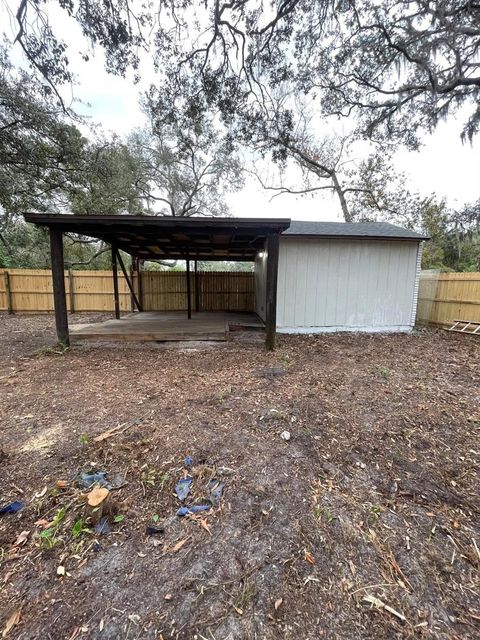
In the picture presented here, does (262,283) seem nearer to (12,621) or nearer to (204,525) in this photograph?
(204,525)

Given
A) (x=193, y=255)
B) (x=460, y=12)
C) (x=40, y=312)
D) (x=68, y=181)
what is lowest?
(x=40, y=312)

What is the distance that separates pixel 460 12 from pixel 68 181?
10.4 metres

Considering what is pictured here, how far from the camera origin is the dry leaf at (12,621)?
1.15 metres

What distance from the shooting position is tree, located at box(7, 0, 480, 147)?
191 inches

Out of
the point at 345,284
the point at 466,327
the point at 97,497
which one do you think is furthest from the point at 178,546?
the point at 466,327

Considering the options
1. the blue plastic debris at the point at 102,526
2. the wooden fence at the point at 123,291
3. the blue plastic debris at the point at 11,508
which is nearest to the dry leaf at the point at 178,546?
the blue plastic debris at the point at 102,526

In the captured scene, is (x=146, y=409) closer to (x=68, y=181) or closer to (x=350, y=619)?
(x=350, y=619)

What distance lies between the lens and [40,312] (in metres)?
10.7

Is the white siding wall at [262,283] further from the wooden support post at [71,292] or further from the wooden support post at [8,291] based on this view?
the wooden support post at [8,291]

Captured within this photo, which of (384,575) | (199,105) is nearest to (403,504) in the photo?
(384,575)

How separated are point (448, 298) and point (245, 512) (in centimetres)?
866

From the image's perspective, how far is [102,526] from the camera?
1647 millimetres

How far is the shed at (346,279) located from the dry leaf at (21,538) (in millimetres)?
6010

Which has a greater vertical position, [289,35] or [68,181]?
[289,35]
